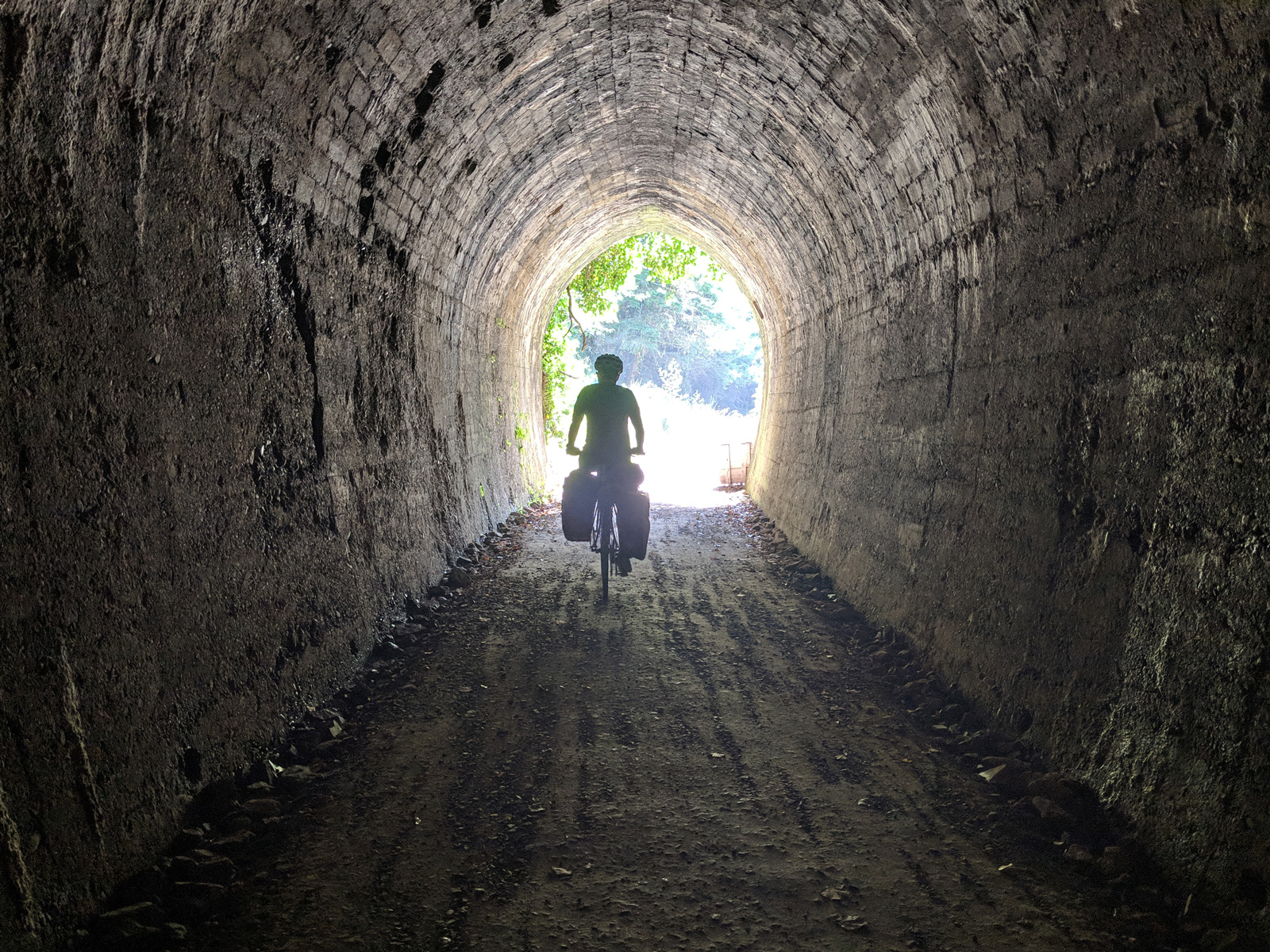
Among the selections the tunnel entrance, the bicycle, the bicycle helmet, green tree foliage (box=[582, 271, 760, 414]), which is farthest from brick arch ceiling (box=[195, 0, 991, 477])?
green tree foliage (box=[582, 271, 760, 414])

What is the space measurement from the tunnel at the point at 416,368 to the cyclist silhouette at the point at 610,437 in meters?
1.58

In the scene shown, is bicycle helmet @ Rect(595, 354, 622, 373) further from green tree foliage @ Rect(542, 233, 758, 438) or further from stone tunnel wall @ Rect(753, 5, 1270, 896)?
green tree foliage @ Rect(542, 233, 758, 438)

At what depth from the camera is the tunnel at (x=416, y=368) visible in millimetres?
2617

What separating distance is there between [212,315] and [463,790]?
2494mm

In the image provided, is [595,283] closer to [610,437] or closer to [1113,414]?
[610,437]

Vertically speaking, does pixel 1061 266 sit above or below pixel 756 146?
below

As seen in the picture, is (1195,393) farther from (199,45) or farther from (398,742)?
(199,45)

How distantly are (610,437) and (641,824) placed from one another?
4.49 meters

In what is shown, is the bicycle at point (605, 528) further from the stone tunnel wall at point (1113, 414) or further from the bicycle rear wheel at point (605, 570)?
the stone tunnel wall at point (1113, 414)

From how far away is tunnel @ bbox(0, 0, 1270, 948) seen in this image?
8.59 feet

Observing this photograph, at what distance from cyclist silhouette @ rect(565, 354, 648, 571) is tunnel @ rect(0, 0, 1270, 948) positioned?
1.58 metres

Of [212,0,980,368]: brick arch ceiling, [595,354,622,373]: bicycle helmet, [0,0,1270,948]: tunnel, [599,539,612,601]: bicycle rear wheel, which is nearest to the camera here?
[0,0,1270,948]: tunnel

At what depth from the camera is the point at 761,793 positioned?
363 centimetres

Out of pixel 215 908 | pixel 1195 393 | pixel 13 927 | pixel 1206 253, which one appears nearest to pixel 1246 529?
pixel 1195 393
